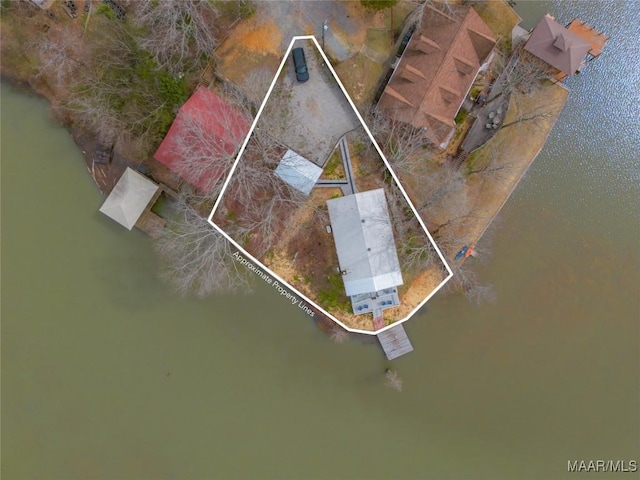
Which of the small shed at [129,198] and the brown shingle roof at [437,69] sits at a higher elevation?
the brown shingle roof at [437,69]

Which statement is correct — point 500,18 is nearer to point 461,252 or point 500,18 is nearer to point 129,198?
point 461,252

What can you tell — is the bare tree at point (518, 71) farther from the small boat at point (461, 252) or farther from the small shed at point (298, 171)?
the small shed at point (298, 171)

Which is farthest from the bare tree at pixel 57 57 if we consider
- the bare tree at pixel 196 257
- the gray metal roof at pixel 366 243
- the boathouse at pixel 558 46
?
the boathouse at pixel 558 46

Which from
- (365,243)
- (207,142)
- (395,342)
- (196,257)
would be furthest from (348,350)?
(207,142)

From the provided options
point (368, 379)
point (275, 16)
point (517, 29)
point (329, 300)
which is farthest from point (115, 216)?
point (517, 29)

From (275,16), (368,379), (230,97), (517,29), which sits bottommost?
(368,379)

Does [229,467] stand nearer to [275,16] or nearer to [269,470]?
[269,470]
